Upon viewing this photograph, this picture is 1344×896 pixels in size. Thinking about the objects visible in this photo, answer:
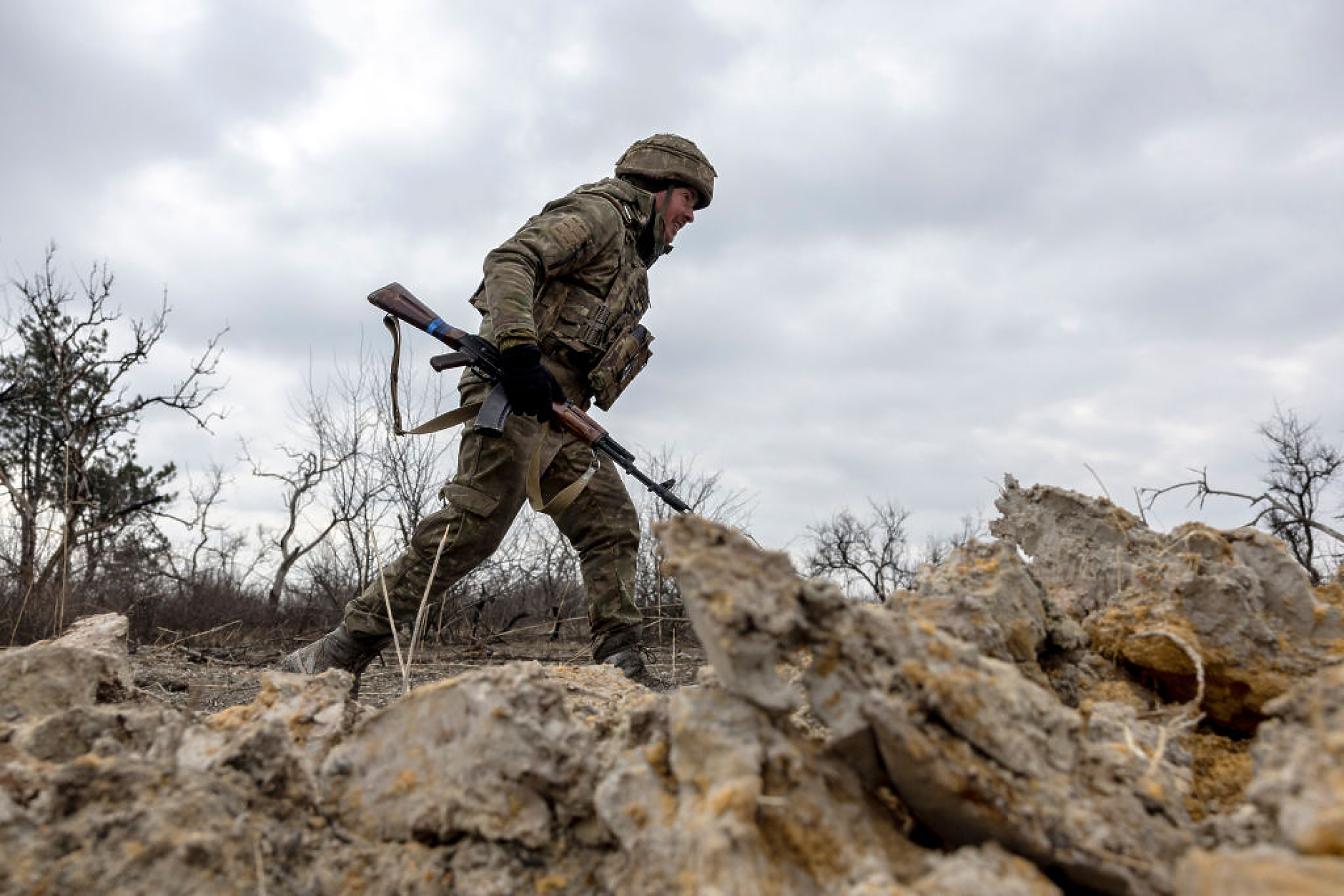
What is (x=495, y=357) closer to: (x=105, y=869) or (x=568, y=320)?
(x=568, y=320)

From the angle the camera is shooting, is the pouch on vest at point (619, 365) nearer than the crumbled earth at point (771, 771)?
No

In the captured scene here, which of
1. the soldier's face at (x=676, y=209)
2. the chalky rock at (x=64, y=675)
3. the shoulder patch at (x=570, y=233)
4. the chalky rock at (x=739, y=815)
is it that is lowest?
the chalky rock at (x=739, y=815)

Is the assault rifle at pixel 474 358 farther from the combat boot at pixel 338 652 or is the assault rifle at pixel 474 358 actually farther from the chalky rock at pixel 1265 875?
the chalky rock at pixel 1265 875

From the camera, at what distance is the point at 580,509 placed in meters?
3.68

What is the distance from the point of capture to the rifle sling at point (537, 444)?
3.41 meters

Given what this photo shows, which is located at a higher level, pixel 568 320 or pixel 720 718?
pixel 568 320

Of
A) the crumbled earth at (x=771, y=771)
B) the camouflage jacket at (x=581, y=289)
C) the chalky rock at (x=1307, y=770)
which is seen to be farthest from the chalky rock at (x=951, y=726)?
the camouflage jacket at (x=581, y=289)

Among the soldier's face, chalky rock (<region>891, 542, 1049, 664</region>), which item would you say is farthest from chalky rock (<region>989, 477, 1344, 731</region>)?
the soldier's face

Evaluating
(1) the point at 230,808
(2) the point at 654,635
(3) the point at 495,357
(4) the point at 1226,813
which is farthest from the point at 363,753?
(2) the point at 654,635

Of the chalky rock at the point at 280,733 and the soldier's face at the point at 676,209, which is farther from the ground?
the soldier's face at the point at 676,209

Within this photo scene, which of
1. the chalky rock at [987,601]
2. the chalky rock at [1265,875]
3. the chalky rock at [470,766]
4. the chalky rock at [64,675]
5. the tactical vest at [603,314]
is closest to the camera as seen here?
the chalky rock at [1265,875]

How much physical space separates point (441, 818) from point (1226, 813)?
1123 millimetres

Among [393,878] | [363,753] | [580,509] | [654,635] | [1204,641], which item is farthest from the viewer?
[654,635]

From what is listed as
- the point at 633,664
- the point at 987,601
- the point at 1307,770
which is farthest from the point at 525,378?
the point at 1307,770
